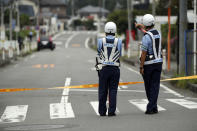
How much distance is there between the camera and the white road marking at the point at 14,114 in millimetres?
10414

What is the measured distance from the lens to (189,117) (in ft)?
33.4

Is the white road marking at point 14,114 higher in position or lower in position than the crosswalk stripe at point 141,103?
higher

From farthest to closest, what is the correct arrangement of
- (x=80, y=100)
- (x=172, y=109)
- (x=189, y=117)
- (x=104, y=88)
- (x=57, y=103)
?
(x=80, y=100) → (x=57, y=103) → (x=172, y=109) → (x=104, y=88) → (x=189, y=117)

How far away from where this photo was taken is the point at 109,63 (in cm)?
1067

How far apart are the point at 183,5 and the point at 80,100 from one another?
307 inches

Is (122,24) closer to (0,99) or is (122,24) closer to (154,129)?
(0,99)

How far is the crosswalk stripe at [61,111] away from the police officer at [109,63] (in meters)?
0.69

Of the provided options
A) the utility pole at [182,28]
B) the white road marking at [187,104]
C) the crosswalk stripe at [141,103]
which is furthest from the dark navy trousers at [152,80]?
the utility pole at [182,28]

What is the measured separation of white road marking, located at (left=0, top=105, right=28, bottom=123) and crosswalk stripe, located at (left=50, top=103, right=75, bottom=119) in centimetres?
56

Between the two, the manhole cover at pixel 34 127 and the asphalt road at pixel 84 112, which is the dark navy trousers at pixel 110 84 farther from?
the manhole cover at pixel 34 127

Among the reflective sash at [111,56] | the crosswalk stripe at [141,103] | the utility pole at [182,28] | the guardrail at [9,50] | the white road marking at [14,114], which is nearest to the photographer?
the white road marking at [14,114]

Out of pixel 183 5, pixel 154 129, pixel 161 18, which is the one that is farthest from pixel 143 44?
pixel 161 18

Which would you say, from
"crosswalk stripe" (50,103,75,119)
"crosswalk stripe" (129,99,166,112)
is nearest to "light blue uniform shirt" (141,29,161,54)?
A: "crosswalk stripe" (129,99,166,112)

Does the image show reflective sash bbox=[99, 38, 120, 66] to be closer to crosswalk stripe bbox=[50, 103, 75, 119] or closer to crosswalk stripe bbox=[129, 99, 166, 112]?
crosswalk stripe bbox=[50, 103, 75, 119]
